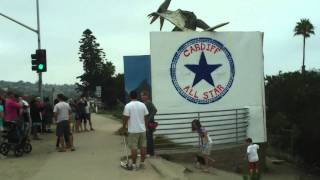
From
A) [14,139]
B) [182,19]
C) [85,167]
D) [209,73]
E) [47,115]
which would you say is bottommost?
[85,167]

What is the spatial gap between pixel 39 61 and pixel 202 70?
10.3 metres

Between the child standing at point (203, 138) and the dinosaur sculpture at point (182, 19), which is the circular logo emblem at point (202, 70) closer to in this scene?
the dinosaur sculpture at point (182, 19)

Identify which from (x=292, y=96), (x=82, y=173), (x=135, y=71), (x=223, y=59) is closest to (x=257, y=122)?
(x=223, y=59)

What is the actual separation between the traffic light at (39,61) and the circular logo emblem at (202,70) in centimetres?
983

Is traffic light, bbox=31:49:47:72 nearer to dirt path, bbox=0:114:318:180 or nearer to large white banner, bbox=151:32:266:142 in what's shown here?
dirt path, bbox=0:114:318:180

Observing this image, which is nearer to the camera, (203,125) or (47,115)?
(203,125)

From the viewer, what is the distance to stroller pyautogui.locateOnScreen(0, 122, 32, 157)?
18.8m

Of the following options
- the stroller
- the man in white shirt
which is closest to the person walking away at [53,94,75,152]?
the stroller

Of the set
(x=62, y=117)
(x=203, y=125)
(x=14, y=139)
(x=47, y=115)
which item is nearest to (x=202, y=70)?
(x=203, y=125)

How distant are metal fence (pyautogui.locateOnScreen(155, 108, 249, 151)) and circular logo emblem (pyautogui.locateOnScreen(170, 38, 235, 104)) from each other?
0.59 metres

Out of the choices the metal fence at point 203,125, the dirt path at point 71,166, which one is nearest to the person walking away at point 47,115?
the dirt path at point 71,166

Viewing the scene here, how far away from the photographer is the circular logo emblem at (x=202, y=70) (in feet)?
69.4

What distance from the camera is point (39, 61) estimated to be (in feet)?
95.8

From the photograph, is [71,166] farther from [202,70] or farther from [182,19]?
[182,19]
